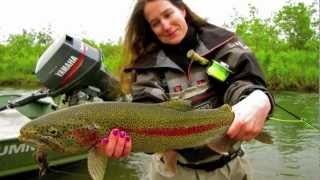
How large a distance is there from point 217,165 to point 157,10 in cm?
91

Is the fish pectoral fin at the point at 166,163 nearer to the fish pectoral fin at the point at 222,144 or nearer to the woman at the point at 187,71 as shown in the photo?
the woman at the point at 187,71

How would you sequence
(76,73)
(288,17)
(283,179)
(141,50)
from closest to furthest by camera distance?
(141,50) < (76,73) < (283,179) < (288,17)

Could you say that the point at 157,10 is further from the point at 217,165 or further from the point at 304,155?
the point at 304,155

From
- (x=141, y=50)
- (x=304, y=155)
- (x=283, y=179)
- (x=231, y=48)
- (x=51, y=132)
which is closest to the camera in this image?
(x=51, y=132)

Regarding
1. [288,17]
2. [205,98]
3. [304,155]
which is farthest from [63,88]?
[288,17]

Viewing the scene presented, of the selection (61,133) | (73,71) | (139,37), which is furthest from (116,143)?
(73,71)

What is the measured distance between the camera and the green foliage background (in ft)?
65.9

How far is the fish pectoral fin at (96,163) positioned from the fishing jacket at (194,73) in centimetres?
53

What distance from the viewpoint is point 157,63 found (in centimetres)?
303

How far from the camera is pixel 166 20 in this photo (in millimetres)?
2967

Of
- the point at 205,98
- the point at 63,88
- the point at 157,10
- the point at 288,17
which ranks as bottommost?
the point at 288,17

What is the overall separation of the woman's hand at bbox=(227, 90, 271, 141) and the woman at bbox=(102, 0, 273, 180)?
24cm

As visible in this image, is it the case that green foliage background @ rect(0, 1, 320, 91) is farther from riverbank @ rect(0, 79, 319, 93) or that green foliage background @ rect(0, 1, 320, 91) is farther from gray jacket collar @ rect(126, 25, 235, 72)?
gray jacket collar @ rect(126, 25, 235, 72)

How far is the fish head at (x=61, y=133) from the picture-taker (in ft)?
7.93
